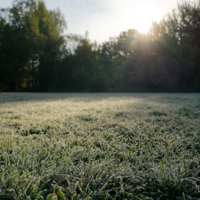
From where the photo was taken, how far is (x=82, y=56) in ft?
66.1

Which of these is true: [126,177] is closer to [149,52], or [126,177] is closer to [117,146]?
[117,146]

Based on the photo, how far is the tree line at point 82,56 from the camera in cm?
1236

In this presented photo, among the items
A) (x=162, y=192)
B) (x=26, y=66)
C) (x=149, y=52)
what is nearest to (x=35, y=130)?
(x=162, y=192)

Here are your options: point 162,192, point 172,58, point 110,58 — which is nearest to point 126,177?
point 162,192

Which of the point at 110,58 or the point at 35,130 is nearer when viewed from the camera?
the point at 35,130

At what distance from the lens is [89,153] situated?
1153 millimetres

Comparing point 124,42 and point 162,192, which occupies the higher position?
point 124,42

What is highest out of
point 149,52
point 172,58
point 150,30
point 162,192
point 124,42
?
point 124,42

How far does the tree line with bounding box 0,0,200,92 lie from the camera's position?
12.4 m

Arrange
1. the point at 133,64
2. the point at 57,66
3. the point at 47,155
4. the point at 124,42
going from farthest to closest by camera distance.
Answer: the point at 124,42 → the point at 57,66 → the point at 133,64 → the point at 47,155

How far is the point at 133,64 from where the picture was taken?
52.8ft

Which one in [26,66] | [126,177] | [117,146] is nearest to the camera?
[126,177]

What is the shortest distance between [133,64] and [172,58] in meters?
3.95

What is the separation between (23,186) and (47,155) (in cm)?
37
